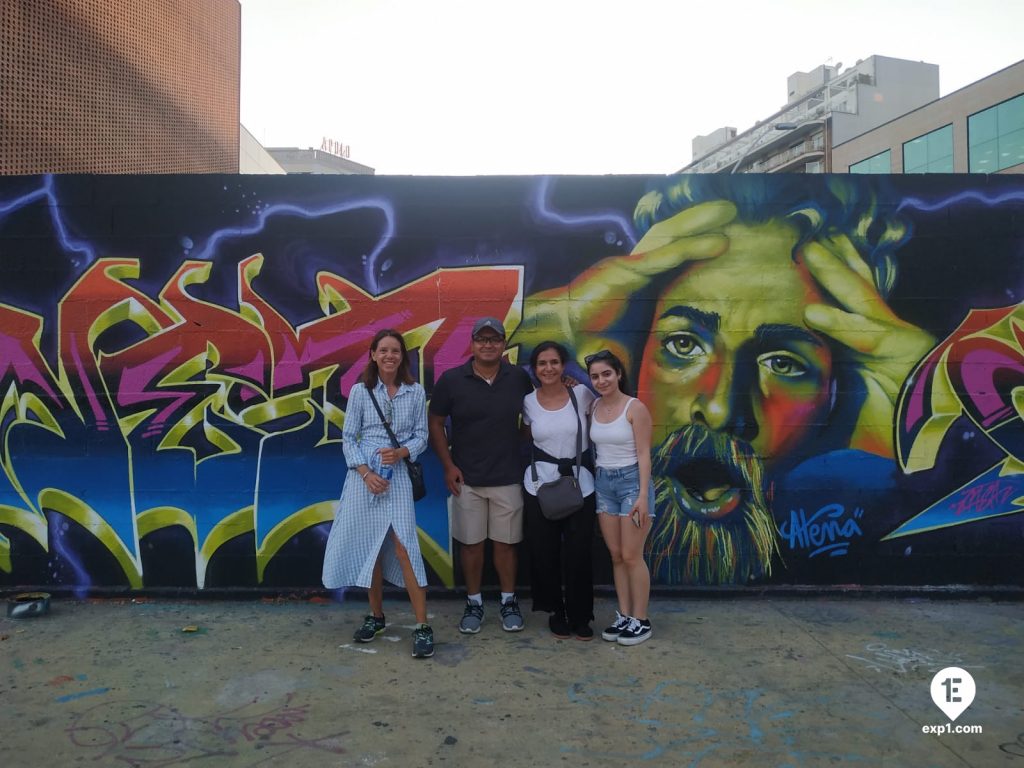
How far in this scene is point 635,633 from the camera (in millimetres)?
3934

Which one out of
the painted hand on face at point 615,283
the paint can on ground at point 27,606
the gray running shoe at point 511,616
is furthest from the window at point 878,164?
the paint can on ground at point 27,606

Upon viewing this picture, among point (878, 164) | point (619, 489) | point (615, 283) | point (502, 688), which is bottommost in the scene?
point (502, 688)

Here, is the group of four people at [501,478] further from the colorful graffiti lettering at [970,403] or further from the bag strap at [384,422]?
the colorful graffiti lettering at [970,403]

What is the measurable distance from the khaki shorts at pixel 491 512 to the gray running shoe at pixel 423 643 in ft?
2.01

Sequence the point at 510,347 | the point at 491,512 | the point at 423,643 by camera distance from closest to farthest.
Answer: the point at 423,643 → the point at 491,512 → the point at 510,347

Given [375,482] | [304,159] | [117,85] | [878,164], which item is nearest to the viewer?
[375,482]

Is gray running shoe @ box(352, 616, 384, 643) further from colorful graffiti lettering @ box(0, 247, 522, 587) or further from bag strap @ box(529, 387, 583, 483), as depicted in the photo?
bag strap @ box(529, 387, 583, 483)

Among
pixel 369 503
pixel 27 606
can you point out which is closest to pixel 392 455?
pixel 369 503

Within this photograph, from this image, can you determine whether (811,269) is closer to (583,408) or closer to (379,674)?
(583,408)

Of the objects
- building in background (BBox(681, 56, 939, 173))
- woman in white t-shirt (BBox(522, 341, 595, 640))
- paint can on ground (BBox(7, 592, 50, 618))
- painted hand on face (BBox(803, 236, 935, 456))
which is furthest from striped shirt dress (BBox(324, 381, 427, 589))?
building in background (BBox(681, 56, 939, 173))

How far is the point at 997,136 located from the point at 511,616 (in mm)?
38392

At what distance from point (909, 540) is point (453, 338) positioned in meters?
3.19

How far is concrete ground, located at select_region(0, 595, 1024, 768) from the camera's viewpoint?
283 centimetres

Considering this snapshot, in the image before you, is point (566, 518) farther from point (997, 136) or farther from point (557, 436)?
point (997, 136)
